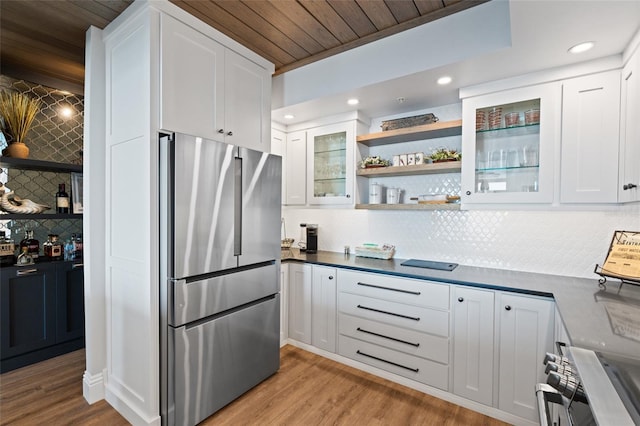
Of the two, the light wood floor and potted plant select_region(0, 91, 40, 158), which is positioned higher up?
potted plant select_region(0, 91, 40, 158)

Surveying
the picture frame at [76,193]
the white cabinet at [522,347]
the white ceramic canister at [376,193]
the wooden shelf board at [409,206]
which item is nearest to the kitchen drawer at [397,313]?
the white cabinet at [522,347]

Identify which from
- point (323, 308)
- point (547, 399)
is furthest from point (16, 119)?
point (547, 399)

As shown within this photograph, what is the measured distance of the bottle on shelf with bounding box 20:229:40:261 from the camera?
2618 millimetres

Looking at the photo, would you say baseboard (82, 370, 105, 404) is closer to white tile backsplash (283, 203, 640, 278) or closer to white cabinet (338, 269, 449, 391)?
white cabinet (338, 269, 449, 391)

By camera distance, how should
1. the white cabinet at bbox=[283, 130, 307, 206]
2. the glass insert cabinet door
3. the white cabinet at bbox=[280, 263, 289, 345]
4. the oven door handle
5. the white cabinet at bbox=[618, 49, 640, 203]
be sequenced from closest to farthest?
the oven door handle < the white cabinet at bbox=[618, 49, 640, 203] < the white cabinet at bbox=[280, 263, 289, 345] < the glass insert cabinet door < the white cabinet at bbox=[283, 130, 307, 206]

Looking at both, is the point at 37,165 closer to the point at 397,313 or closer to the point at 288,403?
the point at 288,403

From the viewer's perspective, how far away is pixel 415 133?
104 inches

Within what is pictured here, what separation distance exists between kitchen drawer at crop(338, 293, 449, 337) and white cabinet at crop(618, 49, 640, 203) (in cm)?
127

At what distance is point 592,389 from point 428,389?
5.54 ft

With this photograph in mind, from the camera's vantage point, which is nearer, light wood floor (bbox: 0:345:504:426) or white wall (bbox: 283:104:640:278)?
light wood floor (bbox: 0:345:504:426)

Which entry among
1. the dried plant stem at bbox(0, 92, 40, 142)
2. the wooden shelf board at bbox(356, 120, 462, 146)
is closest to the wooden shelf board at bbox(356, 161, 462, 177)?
the wooden shelf board at bbox(356, 120, 462, 146)

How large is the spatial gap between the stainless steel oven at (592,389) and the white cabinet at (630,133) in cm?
116

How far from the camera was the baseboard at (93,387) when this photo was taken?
2090mm

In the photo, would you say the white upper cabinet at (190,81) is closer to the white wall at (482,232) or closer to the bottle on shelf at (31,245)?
the white wall at (482,232)
